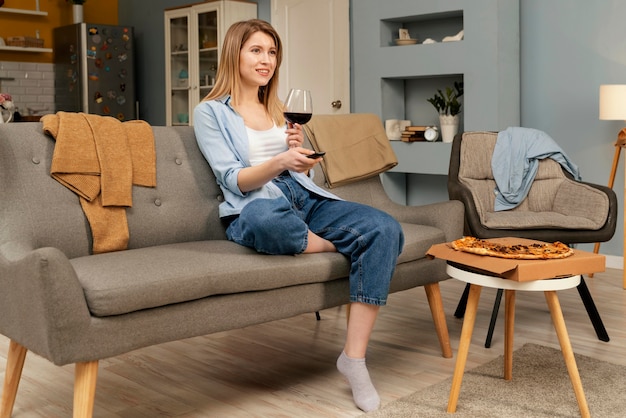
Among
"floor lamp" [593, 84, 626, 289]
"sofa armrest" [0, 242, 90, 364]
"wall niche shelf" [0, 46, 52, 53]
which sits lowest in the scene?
"sofa armrest" [0, 242, 90, 364]

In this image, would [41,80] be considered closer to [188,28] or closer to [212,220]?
[188,28]

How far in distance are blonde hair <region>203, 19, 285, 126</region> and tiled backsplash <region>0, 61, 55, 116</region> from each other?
5377 mm

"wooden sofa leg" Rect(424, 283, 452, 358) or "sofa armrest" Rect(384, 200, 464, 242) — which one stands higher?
"sofa armrest" Rect(384, 200, 464, 242)

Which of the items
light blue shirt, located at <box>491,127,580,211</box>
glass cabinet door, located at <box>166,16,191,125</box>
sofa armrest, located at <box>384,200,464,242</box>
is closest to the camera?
sofa armrest, located at <box>384,200,464,242</box>

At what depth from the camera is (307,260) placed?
242 centimetres

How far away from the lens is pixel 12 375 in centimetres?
226

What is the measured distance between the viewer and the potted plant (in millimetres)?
5230

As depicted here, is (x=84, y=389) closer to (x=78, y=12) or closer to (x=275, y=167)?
(x=275, y=167)

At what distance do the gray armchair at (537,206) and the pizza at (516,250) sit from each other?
2.29ft

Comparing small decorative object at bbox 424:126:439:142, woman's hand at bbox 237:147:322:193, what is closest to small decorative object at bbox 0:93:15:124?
woman's hand at bbox 237:147:322:193

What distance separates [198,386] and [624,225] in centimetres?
284

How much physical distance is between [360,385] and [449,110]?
3.22 m

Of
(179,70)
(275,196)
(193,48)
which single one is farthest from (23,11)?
(275,196)

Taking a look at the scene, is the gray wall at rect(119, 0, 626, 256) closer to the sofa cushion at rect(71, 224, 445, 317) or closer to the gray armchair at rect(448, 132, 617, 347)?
the gray armchair at rect(448, 132, 617, 347)
